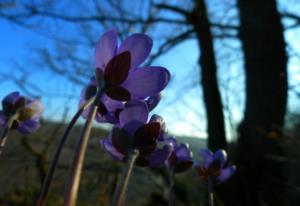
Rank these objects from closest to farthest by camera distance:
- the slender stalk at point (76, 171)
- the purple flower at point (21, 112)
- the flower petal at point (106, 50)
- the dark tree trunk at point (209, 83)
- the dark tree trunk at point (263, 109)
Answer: the slender stalk at point (76, 171) < the flower petal at point (106, 50) < the purple flower at point (21, 112) < the dark tree trunk at point (263, 109) < the dark tree trunk at point (209, 83)

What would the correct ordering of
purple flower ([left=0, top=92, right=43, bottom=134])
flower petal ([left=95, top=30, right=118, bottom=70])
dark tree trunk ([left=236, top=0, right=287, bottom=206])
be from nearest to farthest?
flower petal ([left=95, top=30, right=118, bottom=70]) < purple flower ([left=0, top=92, right=43, bottom=134]) < dark tree trunk ([left=236, top=0, right=287, bottom=206])

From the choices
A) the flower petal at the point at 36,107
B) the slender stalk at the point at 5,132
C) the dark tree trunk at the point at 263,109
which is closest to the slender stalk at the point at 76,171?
the slender stalk at the point at 5,132

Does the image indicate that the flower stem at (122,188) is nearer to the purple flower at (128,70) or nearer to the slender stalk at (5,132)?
the purple flower at (128,70)

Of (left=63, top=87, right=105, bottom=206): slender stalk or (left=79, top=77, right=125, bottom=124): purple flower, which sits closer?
(left=63, top=87, right=105, bottom=206): slender stalk

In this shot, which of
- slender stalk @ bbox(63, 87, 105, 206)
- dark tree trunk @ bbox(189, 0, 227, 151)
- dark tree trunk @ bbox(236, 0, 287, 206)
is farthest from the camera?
dark tree trunk @ bbox(189, 0, 227, 151)

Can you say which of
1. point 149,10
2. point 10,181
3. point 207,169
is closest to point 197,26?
point 149,10

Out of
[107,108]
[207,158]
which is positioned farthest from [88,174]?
[107,108]

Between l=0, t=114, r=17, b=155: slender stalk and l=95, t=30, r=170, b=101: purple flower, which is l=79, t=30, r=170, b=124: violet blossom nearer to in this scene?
l=95, t=30, r=170, b=101: purple flower

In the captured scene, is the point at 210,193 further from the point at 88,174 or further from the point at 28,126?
the point at 88,174

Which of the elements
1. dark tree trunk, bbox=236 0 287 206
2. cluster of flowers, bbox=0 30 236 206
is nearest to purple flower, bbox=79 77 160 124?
cluster of flowers, bbox=0 30 236 206
